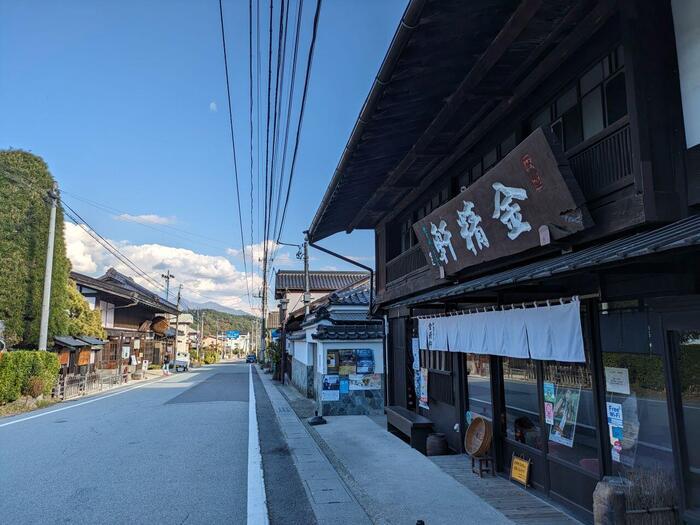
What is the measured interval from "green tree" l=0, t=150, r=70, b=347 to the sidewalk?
55.8 feet

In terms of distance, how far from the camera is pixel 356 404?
1631 centimetres

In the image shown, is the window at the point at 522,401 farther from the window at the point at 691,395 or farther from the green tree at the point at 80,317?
the green tree at the point at 80,317

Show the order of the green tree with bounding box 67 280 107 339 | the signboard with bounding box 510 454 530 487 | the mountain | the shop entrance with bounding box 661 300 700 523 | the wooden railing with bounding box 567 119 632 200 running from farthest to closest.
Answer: the mountain
the green tree with bounding box 67 280 107 339
the signboard with bounding box 510 454 530 487
the wooden railing with bounding box 567 119 632 200
the shop entrance with bounding box 661 300 700 523

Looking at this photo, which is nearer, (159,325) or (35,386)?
(35,386)

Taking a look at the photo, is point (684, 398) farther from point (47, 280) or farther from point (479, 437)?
point (47, 280)

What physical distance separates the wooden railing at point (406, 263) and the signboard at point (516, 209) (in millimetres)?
2490

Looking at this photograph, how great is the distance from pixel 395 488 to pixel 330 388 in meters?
8.75

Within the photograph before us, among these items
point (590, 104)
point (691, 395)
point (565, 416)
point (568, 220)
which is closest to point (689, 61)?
point (590, 104)

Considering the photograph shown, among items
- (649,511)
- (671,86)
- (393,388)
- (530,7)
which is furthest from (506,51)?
(393,388)

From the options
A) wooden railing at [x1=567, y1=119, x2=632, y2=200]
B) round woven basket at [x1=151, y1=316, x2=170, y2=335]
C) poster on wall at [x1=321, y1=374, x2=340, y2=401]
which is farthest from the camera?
round woven basket at [x1=151, y1=316, x2=170, y2=335]

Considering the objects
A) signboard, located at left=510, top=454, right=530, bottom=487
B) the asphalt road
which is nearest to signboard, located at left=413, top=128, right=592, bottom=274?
signboard, located at left=510, top=454, right=530, bottom=487

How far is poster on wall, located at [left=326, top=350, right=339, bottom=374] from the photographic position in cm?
1640

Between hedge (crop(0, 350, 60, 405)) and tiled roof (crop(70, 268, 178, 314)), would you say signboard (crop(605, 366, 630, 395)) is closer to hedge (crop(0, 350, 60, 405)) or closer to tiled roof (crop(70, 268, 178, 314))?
hedge (crop(0, 350, 60, 405))

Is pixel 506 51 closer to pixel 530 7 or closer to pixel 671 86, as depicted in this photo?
pixel 530 7
